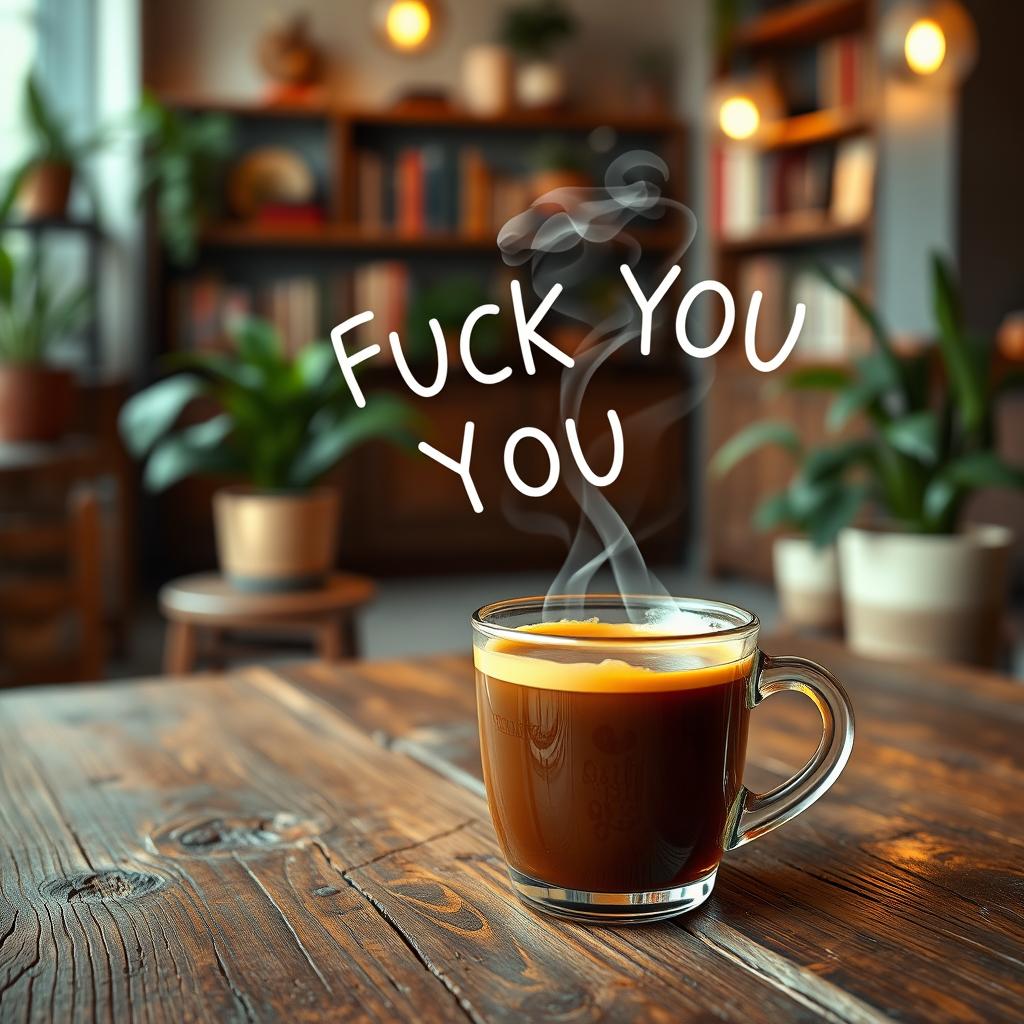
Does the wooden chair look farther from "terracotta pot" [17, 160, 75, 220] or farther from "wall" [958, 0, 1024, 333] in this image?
"wall" [958, 0, 1024, 333]

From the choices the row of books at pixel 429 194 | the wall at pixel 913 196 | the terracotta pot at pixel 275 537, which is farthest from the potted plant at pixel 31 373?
the wall at pixel 913 196

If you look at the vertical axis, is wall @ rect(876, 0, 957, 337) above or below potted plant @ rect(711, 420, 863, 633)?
above

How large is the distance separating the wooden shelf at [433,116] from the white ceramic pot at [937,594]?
3699 mm

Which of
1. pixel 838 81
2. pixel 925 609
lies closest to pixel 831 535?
pixel 925 609

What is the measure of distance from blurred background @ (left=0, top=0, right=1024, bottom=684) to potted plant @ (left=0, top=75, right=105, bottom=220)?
0.5 inches

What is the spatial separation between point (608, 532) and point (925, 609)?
53.4 inches

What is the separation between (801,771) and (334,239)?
190 inches

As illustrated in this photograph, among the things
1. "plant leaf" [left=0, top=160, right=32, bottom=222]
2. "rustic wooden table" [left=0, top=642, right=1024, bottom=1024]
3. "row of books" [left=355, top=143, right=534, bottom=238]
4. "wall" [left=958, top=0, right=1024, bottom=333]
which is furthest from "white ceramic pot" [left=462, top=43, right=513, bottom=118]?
"rustic wooden table" [left=0, top=642, right=1024, bottom=1024]

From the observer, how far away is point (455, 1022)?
1.49ft

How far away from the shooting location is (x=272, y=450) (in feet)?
7.48

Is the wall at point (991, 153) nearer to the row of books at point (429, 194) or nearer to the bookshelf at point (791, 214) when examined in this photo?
the bookshelf at point (791, 214)

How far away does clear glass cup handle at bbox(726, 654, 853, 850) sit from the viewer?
1.92 feet

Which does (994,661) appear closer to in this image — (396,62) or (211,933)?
(211,933)

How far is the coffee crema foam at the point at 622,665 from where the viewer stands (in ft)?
1.75
